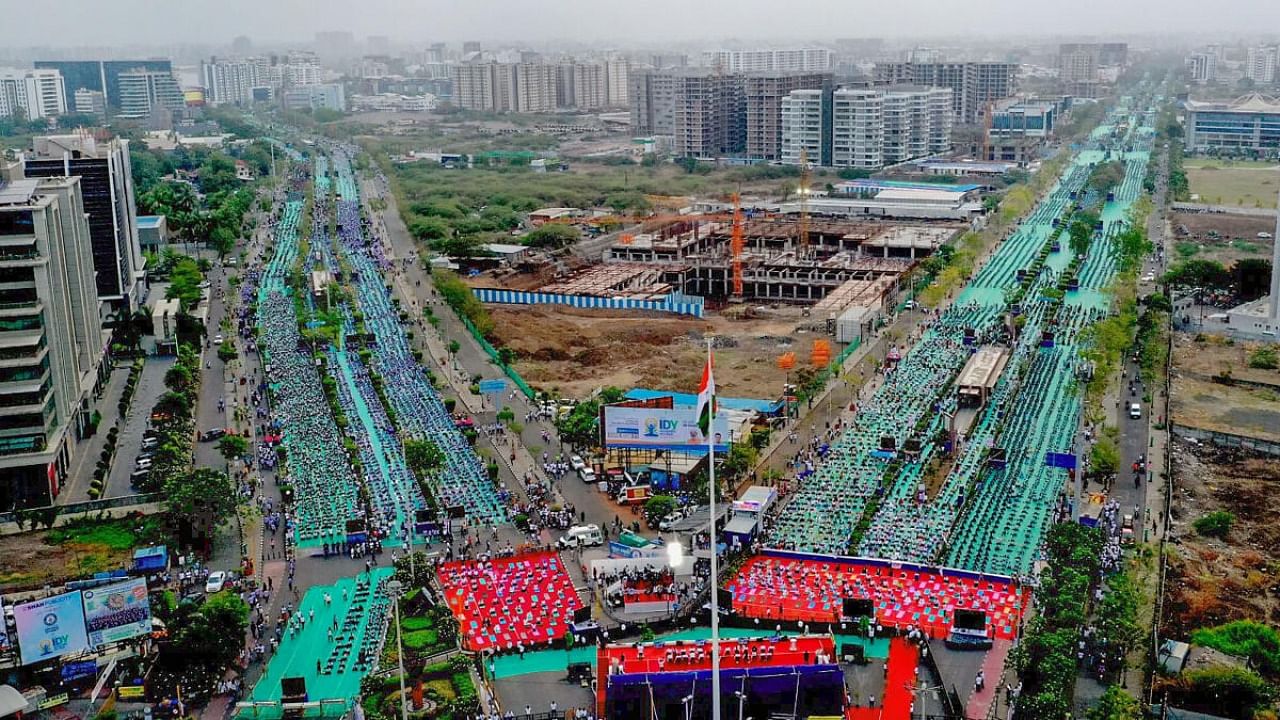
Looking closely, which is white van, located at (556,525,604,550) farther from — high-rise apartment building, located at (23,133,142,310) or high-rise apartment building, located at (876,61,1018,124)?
high-rise apartment building, located at (876,61,1018,124)

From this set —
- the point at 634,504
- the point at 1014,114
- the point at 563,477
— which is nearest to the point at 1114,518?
the point at 634,504

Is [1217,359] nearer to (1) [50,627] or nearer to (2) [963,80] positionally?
(1) [50,627]

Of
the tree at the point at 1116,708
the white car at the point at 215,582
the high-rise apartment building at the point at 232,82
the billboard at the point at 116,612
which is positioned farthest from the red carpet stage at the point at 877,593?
the high-rise apartment building at the point at 232,82

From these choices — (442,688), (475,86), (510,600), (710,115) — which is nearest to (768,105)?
(710,115)

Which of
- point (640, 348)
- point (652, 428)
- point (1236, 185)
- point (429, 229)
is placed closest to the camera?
point (652, 428)

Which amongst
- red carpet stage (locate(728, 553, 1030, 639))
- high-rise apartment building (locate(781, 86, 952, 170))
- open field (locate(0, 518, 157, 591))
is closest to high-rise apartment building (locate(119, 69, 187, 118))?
high-rise apartment building (locate(781, 86, 952, 170))

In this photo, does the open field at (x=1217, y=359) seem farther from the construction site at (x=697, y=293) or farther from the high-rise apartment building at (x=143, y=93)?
the high-rise apartment building at (x=143, y=93)
